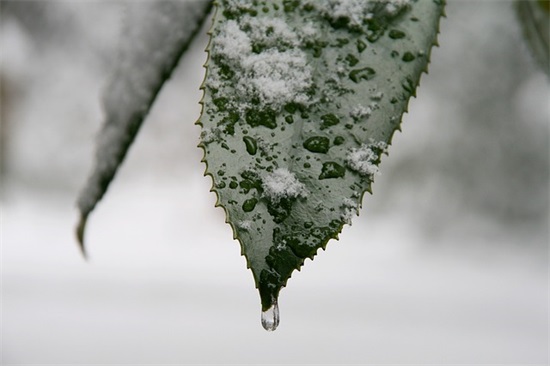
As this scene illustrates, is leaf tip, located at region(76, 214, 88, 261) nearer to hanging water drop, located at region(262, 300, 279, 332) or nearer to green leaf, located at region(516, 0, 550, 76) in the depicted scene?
hanging water drop, located at region(262, 300, 279, 332)

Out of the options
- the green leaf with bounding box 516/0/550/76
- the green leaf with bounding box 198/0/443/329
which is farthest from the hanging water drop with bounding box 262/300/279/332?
the green leaf with bounding box 516/0/550/76

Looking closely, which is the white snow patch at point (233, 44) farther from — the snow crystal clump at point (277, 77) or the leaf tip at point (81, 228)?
the leaf tip at point (81, 228)

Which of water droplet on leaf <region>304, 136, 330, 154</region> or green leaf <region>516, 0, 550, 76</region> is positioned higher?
water droplet on leaf <region>304, 136, 330, 154</region>

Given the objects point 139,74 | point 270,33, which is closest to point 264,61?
point 270,33

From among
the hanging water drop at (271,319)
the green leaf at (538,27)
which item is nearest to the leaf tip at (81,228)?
the hanging water drop at (271,319)

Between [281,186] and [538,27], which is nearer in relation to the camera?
[281,186]

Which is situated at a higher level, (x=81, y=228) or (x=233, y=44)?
(x=233, y=44)

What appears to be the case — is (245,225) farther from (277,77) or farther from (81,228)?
(81,228)
